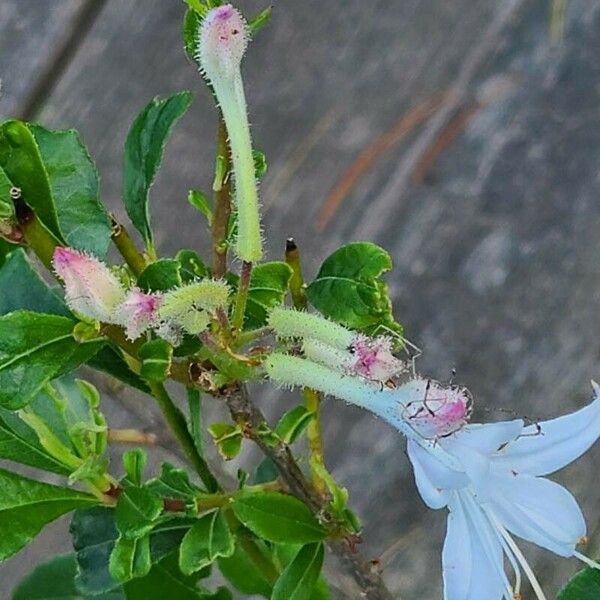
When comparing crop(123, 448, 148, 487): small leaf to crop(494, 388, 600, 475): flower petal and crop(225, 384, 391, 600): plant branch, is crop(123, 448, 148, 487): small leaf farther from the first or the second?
crop(494, 388, 600, 475): flower petal

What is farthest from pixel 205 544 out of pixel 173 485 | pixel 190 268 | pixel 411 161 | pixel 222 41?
pixel 411 161

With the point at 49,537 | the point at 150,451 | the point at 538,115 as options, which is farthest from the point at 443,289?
the point at 49,537

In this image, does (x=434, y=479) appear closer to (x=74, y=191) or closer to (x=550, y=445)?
(x=550, y=445)

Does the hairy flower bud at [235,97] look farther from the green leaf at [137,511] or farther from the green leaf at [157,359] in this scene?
the green leaf at [137,511]

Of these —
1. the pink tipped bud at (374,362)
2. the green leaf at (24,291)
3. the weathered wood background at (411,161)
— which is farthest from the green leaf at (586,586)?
the weathered wood background at (411,161)

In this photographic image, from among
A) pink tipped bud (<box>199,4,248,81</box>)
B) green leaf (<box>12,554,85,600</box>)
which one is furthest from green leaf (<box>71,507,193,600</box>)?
pink tipped bud (<box>199,4,248,81</box>)
